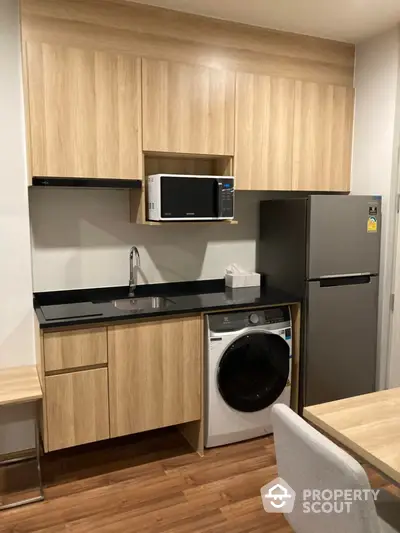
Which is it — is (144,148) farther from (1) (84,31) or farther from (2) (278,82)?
(2) (278,82)

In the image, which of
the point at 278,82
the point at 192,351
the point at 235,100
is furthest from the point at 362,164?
the point at 192,351

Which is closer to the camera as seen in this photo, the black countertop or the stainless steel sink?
the black countertop

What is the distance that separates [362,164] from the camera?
3287mm

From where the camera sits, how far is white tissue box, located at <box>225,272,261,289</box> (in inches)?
129

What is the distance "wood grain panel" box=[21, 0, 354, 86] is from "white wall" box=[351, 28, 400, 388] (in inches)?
7.1

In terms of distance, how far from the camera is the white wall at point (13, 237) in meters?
2.52

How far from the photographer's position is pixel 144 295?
3.08m

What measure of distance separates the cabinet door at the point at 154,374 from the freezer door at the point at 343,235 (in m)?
0.90

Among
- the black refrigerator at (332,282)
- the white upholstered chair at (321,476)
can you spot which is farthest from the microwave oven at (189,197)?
the white upholstered chair at (321,476)

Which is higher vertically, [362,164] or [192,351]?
[362,164]

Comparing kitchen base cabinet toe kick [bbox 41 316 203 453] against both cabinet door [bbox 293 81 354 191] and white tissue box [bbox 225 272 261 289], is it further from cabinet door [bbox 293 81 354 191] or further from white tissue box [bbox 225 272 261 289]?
cabinet door [bbox 293 81 354 191]

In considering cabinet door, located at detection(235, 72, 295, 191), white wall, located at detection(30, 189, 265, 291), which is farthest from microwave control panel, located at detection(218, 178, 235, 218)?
white wall, located at detection(30, 189, 265, 291)

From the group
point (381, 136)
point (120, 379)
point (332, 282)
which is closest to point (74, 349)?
point (120, 379)

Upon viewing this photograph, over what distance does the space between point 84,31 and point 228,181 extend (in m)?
1.17
